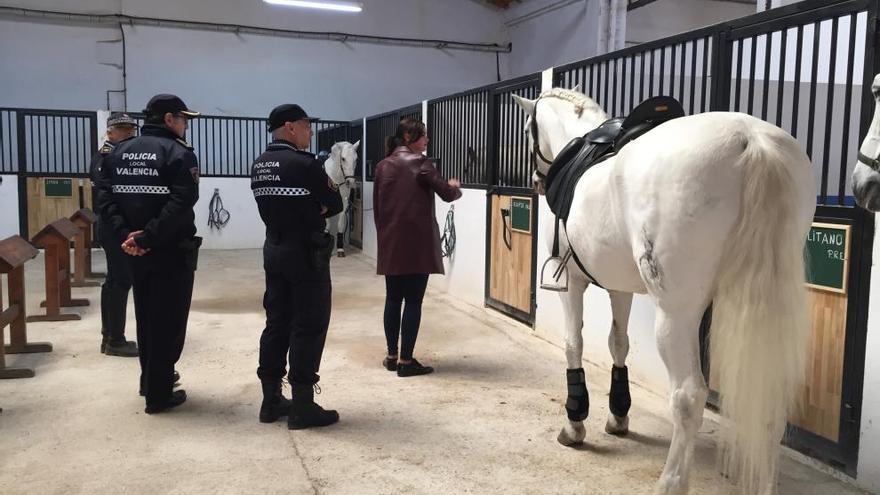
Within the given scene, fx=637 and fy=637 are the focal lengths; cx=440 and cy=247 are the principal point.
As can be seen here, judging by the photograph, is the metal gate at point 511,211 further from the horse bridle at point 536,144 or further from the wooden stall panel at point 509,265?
the horse bridle at point 536,144

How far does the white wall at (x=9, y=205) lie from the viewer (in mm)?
8578

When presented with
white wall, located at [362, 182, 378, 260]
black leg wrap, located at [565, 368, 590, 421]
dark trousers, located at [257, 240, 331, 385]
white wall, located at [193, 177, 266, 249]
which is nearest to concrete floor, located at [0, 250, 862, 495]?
black leg wrap, located at [565, 368, 590, 421]

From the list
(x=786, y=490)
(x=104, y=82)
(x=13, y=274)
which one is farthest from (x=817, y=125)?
(x=104, y=82)

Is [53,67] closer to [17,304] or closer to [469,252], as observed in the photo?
[17,304]

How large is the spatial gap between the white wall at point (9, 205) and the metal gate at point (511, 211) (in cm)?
700

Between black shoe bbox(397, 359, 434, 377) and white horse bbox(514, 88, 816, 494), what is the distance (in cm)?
182

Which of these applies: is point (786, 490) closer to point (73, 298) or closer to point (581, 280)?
point (581, 280)

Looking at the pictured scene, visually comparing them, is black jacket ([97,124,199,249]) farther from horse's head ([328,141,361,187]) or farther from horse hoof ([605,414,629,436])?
horse's head ([328,141,361,187])

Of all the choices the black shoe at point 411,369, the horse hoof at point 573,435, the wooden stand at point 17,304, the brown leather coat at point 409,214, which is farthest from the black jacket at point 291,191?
the wooden stand at point 17,304

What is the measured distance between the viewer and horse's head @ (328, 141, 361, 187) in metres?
8.35

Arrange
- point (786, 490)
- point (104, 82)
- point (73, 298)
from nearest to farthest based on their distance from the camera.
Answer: point (786, 490) < point (73, 298) < point (104, 82)

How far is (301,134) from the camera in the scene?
2.80 metres

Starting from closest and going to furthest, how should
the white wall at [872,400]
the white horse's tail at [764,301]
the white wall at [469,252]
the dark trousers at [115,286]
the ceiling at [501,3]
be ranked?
the white horse's tail at [764,301], the white wall at [872,400], the dark trousers at [115,286], the white wall at [469,252], the ceiling at [501,3]

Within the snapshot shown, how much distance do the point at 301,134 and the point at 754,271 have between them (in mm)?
1897
